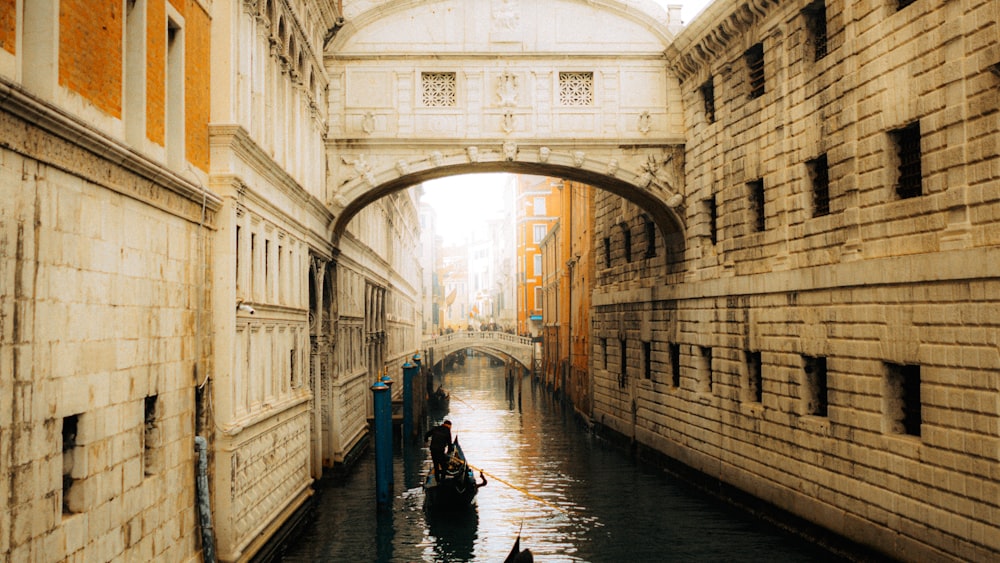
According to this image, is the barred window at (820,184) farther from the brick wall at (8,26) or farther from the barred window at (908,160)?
the brick wall at (8,26)

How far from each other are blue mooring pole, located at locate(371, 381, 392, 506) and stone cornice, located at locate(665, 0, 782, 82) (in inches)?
334

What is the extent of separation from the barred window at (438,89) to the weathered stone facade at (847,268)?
441cm

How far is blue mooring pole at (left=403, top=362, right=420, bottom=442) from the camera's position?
24906mm

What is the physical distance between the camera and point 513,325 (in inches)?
3159

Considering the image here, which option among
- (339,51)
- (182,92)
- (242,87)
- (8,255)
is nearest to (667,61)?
(339,51)

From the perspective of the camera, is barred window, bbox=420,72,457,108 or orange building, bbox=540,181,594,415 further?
orange building, bbox=540,181,594,415

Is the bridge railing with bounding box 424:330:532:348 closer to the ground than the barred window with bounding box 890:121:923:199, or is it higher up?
closer to the ground

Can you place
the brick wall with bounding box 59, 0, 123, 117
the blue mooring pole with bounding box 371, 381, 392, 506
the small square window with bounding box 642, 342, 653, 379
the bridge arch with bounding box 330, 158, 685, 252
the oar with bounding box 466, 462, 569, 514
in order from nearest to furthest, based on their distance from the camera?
the brick wall with bounding box 59, 0, 123, 117
the blue mooring pole with bounding box 371, 381, 392, 506
the oar with bounding box 466, 462, 569, 514
the bridge arch with bounding box 330, 158, 685, 252
the small square window with bounding box 642, 342, 653, 379

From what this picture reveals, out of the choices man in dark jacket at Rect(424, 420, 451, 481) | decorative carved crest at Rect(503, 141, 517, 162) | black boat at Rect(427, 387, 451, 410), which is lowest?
black boat at Rect(427, 387, 451, 410)

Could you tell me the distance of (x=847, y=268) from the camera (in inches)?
464

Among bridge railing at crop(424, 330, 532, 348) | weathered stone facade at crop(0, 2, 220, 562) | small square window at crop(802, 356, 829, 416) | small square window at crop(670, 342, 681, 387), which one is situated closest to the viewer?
weathered stone facade at crop(0, 2, 220, 562)

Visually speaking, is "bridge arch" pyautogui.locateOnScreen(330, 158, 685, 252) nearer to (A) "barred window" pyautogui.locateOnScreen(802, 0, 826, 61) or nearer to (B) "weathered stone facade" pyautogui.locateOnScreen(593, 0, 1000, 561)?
(B) "weathered stone facade" pyautogui.locateOnScreen(593, 0, 1000, 561)

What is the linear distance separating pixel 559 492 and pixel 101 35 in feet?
41.5

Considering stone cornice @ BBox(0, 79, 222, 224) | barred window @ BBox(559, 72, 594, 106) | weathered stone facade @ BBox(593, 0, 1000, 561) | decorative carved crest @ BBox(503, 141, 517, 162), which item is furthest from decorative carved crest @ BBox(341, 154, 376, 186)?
stone cornice @ BBox(0, 79, 222, 224)
